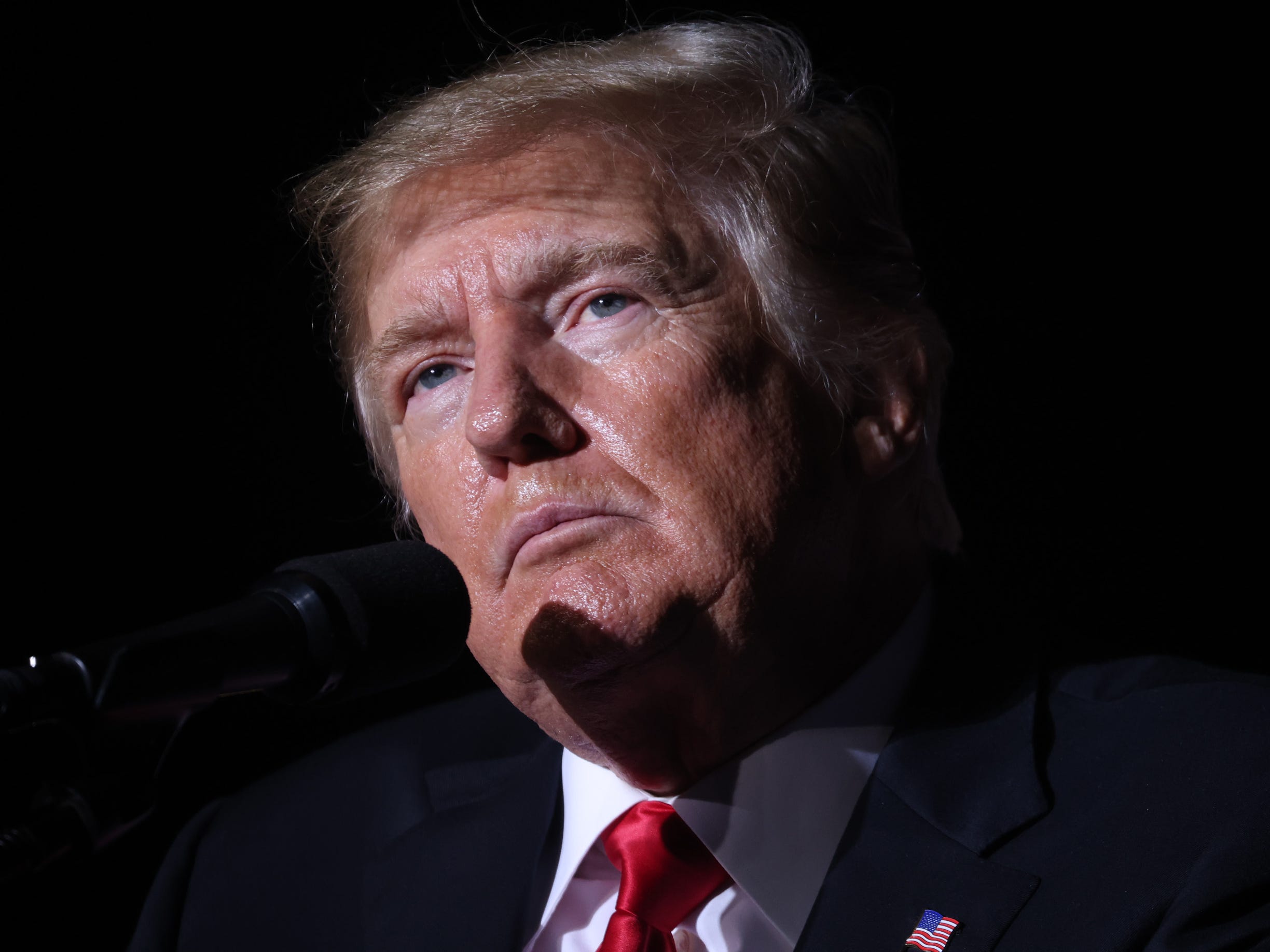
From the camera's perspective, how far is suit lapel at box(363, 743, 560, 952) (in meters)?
2.11

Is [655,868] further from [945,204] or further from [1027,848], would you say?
[945,204]

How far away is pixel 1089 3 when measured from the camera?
2.47 m

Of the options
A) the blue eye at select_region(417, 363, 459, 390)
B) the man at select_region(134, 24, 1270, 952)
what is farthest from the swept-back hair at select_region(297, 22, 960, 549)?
the blue eye at select_region(417, 363, 459, 390)

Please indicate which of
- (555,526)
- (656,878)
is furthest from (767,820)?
(555,526)

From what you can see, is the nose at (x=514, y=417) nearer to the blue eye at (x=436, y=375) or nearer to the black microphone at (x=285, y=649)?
the blue eye at (x=436, y=375)

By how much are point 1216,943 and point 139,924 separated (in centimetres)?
211

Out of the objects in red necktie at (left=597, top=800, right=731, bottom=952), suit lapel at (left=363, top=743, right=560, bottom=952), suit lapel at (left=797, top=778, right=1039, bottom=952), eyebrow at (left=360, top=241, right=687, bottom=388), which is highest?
eyebrow at (left=360, top=241, right=687, bottom=388)

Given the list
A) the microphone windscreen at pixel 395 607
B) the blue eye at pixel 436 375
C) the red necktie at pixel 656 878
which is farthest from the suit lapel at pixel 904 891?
the blue eye at pixel 436 375

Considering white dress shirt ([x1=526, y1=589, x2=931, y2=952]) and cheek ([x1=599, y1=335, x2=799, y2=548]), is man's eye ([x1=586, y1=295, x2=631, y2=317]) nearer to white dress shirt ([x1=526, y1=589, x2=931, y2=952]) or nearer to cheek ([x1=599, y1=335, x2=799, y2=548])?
cheek ([x1=599, y1=335, x2=799, y2=548])

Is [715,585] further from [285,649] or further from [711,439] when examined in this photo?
[285,649]

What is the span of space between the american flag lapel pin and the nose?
89 centimetres

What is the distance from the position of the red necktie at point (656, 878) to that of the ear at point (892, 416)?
720 mm

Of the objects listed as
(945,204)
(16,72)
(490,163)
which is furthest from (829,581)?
(16,72)

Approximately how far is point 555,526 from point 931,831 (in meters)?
0.77
